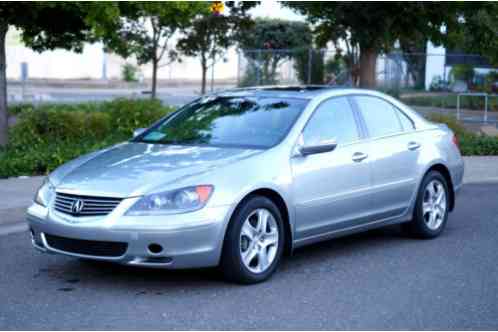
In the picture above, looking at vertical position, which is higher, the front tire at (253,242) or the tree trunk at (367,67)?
the tree trunk at (367,67)

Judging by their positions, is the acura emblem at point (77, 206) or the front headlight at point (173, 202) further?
the acura emblem at point (77, 206)

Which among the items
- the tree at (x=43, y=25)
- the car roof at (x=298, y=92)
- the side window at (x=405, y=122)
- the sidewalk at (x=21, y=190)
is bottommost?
the sidewalk at (x=21, y=190)

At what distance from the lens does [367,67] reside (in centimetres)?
1784

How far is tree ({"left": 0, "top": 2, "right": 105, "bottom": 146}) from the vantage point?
12.3 metres

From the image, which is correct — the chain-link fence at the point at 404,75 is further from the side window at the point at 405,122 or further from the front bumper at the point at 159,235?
the front bumper at the point at 159,235

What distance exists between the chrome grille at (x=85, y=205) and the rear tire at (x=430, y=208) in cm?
333

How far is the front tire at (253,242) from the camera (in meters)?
6.42

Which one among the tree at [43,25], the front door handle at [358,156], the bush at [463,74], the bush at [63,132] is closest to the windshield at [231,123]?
the front door handle at [358,156]

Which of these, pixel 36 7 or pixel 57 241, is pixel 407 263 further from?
pixel 36 7

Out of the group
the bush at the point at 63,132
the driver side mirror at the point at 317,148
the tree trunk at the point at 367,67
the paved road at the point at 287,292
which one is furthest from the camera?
the tree trunk at the point at 367,67

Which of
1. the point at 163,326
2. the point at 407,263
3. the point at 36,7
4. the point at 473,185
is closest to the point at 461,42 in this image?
the point at 473,185

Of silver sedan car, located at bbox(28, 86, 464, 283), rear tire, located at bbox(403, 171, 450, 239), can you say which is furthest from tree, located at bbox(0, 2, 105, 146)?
rear tire, located at bbox(403, 171, 450, 239)

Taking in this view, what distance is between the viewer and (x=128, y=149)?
7355 mm

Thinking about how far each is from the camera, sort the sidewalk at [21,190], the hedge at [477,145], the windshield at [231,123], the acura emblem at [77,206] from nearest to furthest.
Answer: the acura emblem at [77,206]
the windshield at [231,123]
the sidewalk at [21,190]
the hedge at [477,145]
